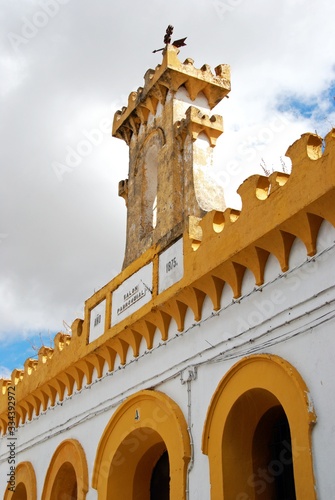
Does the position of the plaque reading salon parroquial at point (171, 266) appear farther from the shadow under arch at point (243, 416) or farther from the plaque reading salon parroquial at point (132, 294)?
the shadow under arch at point (243, 416)

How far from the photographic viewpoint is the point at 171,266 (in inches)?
364

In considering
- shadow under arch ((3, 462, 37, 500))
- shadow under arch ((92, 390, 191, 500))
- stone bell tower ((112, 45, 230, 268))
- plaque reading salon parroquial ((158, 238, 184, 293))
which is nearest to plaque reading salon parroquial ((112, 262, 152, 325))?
plaque reading salon parroquial ((158, 238, 184, 293))

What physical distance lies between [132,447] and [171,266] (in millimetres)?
2812

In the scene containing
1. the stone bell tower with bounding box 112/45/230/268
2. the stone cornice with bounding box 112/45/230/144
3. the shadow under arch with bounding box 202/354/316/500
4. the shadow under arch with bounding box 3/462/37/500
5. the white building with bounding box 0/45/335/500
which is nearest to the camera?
the white building with bounding box 0/45/335/500

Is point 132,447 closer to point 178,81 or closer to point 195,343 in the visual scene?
point 195,343

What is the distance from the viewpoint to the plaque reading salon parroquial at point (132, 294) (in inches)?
383

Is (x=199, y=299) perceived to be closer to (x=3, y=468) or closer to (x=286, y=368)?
(x=286, y=368)

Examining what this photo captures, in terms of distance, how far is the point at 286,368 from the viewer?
22.2ft

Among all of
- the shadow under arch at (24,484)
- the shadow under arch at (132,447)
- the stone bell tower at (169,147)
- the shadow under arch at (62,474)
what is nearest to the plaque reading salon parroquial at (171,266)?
the stone bell tower at (169,147)

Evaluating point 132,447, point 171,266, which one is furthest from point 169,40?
point 132,447

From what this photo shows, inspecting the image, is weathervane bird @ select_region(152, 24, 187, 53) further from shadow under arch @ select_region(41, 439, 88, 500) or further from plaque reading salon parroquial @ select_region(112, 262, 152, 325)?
shadow under arch @ select_region(41, 439, 88, 500)

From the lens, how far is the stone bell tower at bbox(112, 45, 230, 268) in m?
10.3

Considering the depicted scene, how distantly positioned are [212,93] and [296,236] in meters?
5.30

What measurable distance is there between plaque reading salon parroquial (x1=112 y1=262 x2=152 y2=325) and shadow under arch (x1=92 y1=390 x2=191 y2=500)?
4.45 ft
